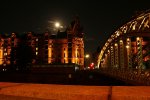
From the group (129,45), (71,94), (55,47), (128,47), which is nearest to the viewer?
(71,94)

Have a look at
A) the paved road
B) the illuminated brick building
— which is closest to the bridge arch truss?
the paved road

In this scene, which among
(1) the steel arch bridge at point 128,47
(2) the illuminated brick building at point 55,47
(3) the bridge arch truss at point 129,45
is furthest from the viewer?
(2) the illuminated brick building at point 55,47

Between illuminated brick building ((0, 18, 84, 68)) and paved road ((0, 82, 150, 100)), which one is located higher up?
illuminated brick building ((0, 18, 84, 68))

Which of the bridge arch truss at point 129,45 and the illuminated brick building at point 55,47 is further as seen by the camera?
the illuminated brick building at point 55,47

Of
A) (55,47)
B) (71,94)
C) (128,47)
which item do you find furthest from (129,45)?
(55,47)

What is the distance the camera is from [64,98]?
10.9 ft

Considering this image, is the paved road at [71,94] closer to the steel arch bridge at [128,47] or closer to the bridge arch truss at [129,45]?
the steel arch bridge at [128,47]

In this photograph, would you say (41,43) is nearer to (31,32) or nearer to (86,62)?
(31,32)

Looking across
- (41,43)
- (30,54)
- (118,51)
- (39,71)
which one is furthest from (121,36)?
(41,43)

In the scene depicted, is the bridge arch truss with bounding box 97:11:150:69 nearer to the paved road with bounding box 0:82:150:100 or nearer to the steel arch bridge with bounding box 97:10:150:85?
the steel arch bridge with bounding box 97:10:150:85

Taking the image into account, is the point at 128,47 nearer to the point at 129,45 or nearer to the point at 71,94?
the point at 129,45

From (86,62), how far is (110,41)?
9178cm

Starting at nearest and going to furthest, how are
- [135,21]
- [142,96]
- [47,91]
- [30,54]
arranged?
[142,96] < [47,91] < [135,21] < [30,54]

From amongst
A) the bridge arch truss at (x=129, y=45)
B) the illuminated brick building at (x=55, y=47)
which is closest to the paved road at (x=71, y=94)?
the bridge arch truss at (x=129, y=45)
